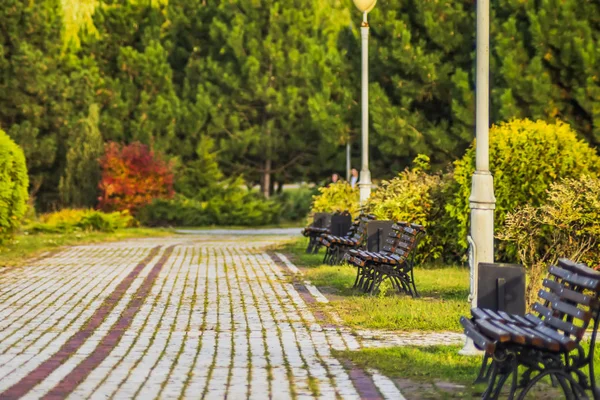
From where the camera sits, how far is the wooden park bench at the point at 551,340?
755 cm

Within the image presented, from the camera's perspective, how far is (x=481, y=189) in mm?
10781

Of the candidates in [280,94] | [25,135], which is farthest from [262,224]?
[25,135]

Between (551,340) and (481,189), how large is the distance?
3340 mm

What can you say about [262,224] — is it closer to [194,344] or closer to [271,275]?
[271,275]

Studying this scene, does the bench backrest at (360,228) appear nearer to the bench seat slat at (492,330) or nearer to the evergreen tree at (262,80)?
the bench seat slat at (492,330)

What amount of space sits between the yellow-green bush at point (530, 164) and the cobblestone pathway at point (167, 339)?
3649 millimetres

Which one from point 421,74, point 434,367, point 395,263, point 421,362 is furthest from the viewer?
point 421,74

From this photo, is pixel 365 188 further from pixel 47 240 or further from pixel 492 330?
pixel 492 330

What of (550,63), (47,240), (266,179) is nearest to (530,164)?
(550,63)

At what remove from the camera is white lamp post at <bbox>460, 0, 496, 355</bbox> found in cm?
1066

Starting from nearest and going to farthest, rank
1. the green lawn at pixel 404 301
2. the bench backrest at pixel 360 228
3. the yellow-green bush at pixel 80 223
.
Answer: the green lawn at pixel 404 301
the bench backrest at pixel 360 228
the yellow-green bush at pixel 80 223

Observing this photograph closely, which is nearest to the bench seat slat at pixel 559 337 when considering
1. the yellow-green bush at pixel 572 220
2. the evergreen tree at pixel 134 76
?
the yellow-green bush at pixel 572 220

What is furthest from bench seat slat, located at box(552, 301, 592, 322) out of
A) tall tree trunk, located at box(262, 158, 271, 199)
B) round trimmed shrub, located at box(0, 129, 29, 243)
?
tall tree trunk, located at box(262, 158, 271, 199)

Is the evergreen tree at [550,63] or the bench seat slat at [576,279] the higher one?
the evergreen tree at [550,63]
